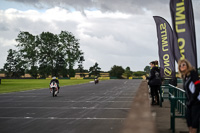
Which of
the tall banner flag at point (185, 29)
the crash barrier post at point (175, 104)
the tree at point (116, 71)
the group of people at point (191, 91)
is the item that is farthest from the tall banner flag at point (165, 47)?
the tree at point (116, 71)

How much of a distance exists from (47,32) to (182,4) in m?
95.8

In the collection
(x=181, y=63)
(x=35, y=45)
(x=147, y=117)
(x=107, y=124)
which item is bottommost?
(x=107, y=124)

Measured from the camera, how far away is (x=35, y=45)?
99.1 metres

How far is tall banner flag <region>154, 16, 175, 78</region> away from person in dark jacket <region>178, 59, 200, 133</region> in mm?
8665

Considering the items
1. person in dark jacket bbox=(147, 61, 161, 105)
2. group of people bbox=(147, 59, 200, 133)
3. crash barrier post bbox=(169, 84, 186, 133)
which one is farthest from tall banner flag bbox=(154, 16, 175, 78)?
group of people bbox=(147, 59, 200, 133)

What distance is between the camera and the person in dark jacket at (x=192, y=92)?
4660 mm

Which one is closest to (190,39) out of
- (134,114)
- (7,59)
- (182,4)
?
(182,4)

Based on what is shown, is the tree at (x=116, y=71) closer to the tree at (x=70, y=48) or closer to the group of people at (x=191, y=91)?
the tree at (x=70, y=48)

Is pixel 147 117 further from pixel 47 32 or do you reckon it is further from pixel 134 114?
pixel 47 32

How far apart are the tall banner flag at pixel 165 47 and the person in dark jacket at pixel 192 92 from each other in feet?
28.4

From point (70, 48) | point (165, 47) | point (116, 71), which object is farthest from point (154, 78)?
point (116, 71)

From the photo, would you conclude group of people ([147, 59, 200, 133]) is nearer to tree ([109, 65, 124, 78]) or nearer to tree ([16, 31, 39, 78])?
tree ([16, 31, 39, 78])

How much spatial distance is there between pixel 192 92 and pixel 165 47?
30.3 feet

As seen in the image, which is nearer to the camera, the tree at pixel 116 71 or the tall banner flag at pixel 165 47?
the tall banner flag at pixel 165 47
